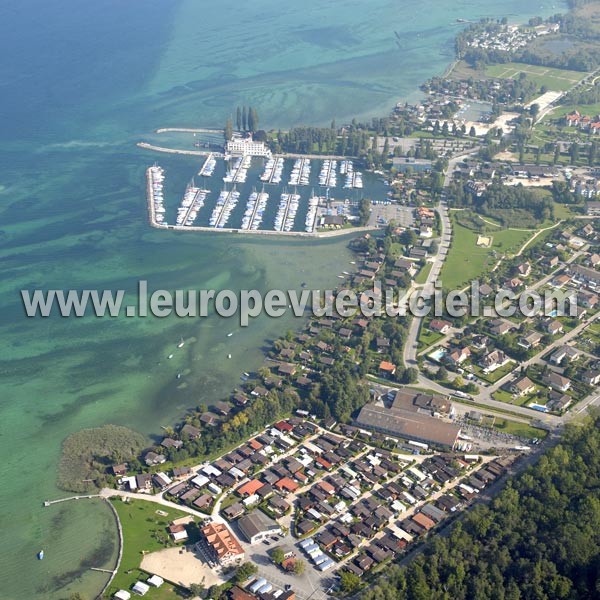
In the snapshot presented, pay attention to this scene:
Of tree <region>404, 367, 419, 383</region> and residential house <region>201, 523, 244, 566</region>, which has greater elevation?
tree <region>404, 367, 419, 383</region>

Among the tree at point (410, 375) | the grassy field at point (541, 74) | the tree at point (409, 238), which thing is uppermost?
the grassy field at point (541, 74)

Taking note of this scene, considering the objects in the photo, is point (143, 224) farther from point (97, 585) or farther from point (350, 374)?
point (97, 585)

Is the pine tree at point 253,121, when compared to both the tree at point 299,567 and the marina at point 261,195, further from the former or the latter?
the tree at point 299,567

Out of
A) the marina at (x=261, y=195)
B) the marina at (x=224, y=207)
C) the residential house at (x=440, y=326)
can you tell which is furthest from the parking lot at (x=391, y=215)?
the residential house at (x=440, y=326)

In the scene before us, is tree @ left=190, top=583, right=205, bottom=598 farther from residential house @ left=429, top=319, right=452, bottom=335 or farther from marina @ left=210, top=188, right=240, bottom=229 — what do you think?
marina @ left=210, top=188, right=240, bottom=229

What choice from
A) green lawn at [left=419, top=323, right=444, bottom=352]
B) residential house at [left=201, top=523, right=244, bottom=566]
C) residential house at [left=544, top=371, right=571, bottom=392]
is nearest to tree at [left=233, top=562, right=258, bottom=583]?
residential house at [left=201, top=523, right=244, bottom=566]

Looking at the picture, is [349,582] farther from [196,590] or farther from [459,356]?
[459,356]
